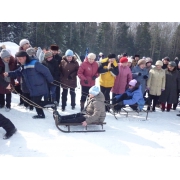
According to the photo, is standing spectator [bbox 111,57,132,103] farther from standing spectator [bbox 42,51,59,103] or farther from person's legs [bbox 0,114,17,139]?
person's legs [bbox 0,114,17,139]

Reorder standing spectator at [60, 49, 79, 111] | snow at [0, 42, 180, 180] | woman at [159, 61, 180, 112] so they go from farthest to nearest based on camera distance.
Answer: woman at [159, 61, 180, 112]
standing spectator at [60, 49, 79, 111]
snow at [0, 42, 180, 180]

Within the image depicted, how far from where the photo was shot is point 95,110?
456 cm

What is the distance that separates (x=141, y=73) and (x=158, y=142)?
2516 millimetres

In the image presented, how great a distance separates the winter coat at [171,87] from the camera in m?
6.53

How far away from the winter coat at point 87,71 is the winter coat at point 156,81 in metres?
1.81

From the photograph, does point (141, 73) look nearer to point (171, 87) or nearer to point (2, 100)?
point (171, 87)

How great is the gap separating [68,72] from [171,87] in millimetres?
3329

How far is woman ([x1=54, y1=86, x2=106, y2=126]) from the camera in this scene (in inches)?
178

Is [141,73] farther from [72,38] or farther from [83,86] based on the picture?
[72,38]

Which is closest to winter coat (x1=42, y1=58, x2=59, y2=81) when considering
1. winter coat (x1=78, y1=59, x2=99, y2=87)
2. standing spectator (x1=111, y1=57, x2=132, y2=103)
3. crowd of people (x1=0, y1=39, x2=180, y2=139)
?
crowd of people (x1=0, y1=39, x2=180, y2=139)

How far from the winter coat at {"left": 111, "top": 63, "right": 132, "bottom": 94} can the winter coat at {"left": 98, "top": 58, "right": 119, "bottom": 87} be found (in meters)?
0.23

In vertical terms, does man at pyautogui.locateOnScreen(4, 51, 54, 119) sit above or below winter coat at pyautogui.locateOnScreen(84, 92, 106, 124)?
above

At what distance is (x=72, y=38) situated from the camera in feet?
90.8

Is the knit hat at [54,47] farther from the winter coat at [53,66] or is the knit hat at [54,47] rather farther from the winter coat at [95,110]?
the winter coat at [95,110]
